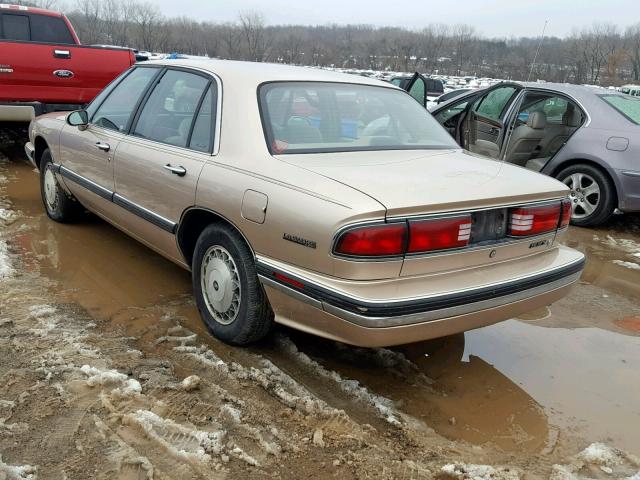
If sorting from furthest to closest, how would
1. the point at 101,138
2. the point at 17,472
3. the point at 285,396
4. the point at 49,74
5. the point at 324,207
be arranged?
1. the point at 49,74
2. the point at 101,138
3. the point at 285,396
4. the point at 324,207
5. the point at 17,472

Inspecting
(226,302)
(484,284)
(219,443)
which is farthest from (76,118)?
(484,284)

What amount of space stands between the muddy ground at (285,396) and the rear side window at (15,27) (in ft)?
19.8

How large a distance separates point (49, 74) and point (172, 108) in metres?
4.48

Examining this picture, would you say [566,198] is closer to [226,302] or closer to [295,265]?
[295,265]

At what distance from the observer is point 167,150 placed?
3.41 metres

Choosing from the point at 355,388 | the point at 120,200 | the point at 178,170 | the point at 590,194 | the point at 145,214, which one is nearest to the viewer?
the point at 355,388

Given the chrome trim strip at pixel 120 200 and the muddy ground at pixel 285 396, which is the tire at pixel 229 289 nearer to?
the muddy ground at pixel 285 396

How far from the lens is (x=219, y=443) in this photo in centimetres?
234

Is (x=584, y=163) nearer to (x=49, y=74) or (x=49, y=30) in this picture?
(x=49, y=74)

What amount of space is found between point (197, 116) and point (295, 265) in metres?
1.30

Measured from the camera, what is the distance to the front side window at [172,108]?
3.42 m

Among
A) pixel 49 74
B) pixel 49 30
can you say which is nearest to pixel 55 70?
pixel 49 74

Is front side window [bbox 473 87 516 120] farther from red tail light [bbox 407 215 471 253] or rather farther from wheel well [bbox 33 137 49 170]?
wheel well [bbox 33 137 49 170]

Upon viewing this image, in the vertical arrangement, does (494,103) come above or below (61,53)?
below
